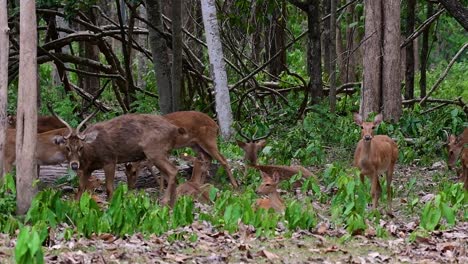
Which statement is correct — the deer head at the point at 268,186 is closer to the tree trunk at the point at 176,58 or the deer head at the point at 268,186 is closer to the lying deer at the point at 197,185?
the lying deer at the point at 197,185

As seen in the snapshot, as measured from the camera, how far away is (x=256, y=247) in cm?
768

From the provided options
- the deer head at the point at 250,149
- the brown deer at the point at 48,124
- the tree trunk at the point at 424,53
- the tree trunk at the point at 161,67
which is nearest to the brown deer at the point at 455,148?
the deer head at the point at 250,149

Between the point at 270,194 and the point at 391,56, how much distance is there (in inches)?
244

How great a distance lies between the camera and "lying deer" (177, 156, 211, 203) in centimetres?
1052

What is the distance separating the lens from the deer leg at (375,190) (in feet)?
33.3

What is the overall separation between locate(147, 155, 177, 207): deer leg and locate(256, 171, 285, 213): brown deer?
937 mm

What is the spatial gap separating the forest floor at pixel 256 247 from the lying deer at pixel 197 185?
1946 millimetres

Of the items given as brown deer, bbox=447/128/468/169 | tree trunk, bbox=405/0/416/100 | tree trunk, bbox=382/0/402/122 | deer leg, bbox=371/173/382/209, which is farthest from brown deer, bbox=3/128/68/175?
tree trunk, bbox=405/0/416/100

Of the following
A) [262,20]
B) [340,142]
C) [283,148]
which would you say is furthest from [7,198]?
[262,20]

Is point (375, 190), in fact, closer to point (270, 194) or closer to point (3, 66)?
point (270, 194)

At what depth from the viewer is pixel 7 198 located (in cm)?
838

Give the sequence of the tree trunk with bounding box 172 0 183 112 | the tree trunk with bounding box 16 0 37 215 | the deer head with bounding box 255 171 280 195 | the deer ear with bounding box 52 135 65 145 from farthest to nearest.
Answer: the tree trunk with bounding box 172 0 183 112 → the deer ear with bounding box 52 135 65 145 → the deer head with bounding box 255 171 280 195 → the tree trunk with bounding box 16 0 37 215

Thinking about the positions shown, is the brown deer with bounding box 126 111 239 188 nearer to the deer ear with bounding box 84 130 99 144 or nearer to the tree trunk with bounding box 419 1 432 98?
the deer ear with bounding box 84 130 99 144

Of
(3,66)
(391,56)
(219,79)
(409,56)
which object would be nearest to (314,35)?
(391,56)
